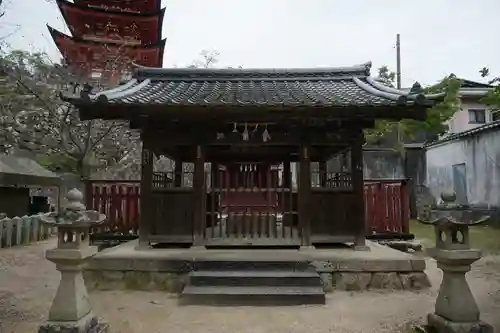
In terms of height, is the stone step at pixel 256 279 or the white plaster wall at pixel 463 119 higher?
the white plaster wall at pixel 463 119

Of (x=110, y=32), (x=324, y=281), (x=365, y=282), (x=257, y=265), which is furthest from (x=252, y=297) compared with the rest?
(x=110, y=32)

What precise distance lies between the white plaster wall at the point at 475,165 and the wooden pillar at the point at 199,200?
521 inches

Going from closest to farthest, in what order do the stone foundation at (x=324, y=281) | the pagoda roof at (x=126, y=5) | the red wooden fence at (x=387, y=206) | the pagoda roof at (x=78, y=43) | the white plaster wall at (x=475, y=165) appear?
1. the stone foundation at (x=324, y=281)
2. the red wooden fence at (x=387, y=206)
3. the white plaster wall at (x=475, y=165)
4. the pagoda roof at (x=78, y=43)
5. the pagoda roof at (x=126, y=5)

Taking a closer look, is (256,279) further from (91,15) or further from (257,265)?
(91,15)

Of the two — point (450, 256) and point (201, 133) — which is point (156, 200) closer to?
point (201, 133)

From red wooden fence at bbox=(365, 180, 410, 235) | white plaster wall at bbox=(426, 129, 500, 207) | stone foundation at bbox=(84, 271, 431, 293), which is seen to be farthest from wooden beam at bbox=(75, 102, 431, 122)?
white plaster wall at bbox=(426, 129, 500, 207)

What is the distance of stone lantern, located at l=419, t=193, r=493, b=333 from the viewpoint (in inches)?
173

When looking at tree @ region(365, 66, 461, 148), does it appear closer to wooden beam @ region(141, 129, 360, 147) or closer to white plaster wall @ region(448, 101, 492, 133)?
white plaster wall @ region(448, 101, 492, 133)

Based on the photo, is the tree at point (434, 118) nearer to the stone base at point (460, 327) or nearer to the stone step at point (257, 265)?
the stone step at point (257, 265)

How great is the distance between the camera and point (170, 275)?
6.81 meters

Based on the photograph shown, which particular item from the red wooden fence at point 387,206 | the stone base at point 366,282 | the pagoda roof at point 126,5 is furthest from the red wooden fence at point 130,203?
the pagoda roof at point 126,5

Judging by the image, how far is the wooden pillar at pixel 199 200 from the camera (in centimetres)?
773

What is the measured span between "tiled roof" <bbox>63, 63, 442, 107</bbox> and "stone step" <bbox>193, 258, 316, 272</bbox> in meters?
2.66

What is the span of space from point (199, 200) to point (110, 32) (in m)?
16.2
